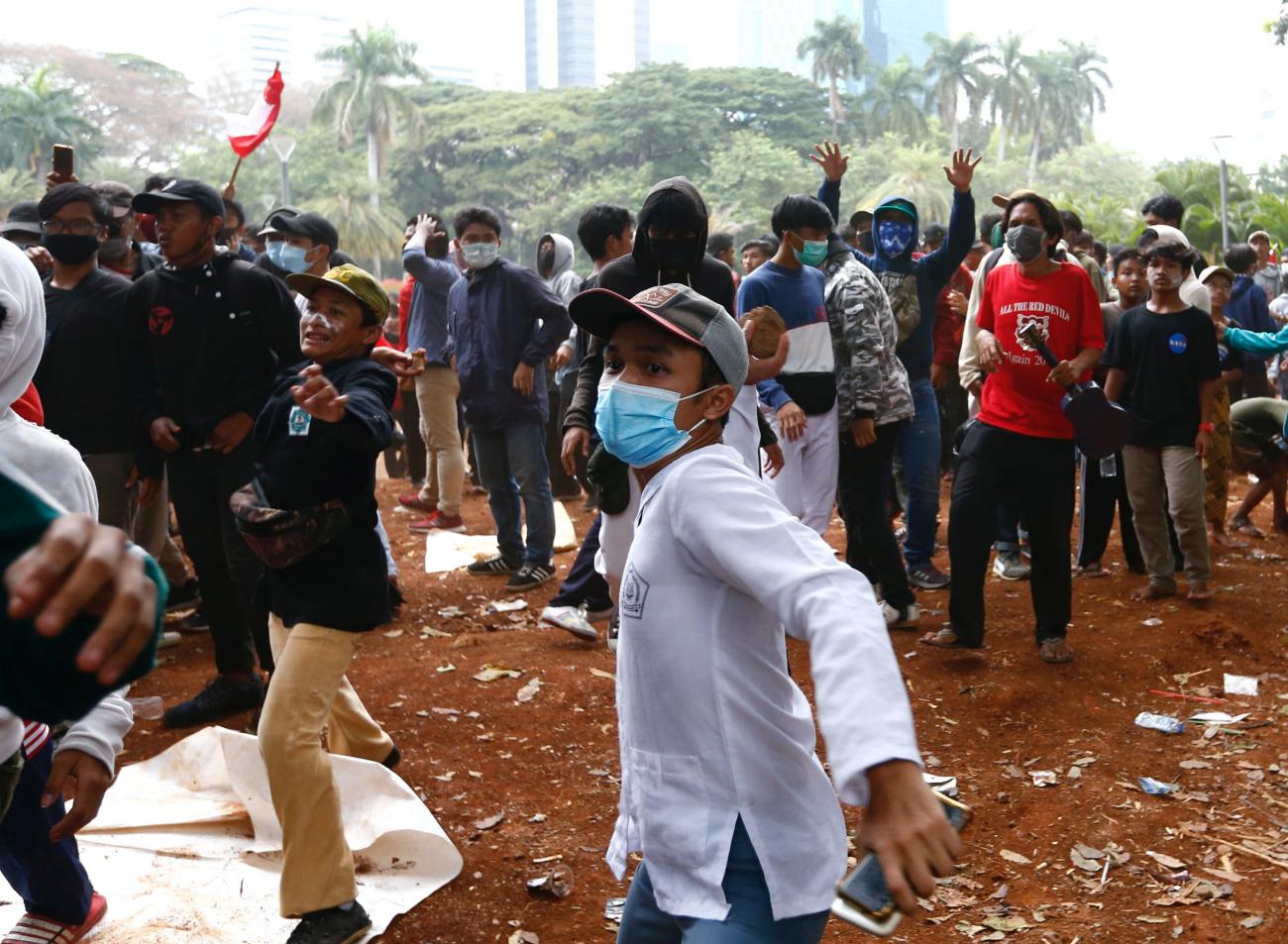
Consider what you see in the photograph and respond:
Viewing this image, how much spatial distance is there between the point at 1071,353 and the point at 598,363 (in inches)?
92.7

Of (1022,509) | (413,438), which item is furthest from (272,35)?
(1022,509)

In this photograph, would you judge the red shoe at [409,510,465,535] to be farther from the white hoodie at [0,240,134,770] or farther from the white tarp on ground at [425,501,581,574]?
the white hoodie at [0,240,134,770]

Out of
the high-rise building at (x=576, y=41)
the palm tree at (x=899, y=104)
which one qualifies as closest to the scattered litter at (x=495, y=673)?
the palm tree at (x=899, y=104)

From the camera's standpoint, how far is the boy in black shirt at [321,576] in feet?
12.6

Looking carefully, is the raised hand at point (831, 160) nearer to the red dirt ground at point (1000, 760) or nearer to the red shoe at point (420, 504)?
the red dirt ground at point (1000, 760)

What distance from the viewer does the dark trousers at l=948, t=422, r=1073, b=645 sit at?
6.44 m

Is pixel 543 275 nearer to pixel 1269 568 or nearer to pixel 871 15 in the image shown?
pixel 1269 568

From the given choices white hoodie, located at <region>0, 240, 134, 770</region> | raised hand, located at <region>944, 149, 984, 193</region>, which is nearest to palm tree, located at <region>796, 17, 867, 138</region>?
raised hand, located at <region>944, 149, 984, 193</region>

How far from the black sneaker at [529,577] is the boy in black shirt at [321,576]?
3.99 meters

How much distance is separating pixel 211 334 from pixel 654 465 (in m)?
3.58

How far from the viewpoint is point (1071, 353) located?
658cm

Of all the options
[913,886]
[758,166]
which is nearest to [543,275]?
[913,886]

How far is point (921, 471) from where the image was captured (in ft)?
25.6

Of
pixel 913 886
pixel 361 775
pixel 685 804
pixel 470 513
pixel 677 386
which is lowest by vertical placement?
pixel 470 513
